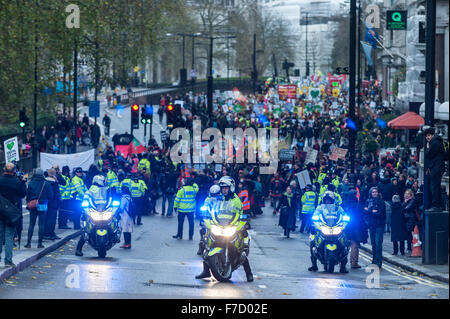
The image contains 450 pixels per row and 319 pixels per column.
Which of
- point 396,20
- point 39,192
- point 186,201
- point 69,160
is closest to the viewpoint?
point 39,192

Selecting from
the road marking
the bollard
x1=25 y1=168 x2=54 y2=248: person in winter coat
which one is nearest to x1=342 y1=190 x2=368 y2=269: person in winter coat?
the road marking

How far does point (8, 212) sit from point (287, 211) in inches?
422

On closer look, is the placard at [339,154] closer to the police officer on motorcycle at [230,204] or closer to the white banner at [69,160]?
the white banner at [69,160]

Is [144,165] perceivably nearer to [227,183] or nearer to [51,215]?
[51,215]

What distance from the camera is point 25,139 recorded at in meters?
43.9

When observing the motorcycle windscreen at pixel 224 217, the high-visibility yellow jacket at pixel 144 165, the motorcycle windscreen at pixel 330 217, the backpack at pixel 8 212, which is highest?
the backpack at pixel 8 212

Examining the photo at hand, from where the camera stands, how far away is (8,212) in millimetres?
15047

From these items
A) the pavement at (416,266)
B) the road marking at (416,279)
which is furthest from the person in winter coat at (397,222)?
the road marking at (416,279)

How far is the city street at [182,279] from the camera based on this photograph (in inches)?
541

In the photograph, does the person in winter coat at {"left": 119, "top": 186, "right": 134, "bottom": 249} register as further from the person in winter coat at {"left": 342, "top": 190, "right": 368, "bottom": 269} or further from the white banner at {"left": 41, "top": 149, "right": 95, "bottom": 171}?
the white banner at {"left": 41, "top": 149, "right": 95, "bottom": 171}

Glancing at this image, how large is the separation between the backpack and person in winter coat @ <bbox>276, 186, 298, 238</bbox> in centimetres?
1049

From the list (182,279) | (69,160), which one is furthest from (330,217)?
(69,160)

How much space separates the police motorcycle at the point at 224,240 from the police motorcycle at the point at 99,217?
3097mm
